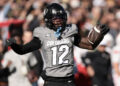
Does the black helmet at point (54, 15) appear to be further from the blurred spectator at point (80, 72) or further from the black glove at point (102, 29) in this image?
the blurred spectator at point (80, 72)

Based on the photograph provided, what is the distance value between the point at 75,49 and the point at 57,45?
506 centimetres

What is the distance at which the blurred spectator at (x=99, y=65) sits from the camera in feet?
39.0

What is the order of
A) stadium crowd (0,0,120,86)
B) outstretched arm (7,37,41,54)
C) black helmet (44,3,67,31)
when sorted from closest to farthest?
outstretched arm (7,37,41,54) → black helmet (44,3,67,31) → stadium crowd (0,0,120,86)

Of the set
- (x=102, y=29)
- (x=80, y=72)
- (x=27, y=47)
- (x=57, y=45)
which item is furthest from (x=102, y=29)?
(x=80, y=72)

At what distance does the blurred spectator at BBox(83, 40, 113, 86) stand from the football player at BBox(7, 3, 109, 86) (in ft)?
14.6

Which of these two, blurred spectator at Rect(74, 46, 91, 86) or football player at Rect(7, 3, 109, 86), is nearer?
football player at Rect(7, 3, 109, 86)

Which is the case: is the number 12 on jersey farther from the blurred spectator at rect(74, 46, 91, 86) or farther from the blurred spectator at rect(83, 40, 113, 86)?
the blurred spectator at rect(74, 46, 91, 86)

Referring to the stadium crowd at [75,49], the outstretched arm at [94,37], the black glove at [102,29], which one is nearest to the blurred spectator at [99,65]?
the stadium crowd at [75,49]

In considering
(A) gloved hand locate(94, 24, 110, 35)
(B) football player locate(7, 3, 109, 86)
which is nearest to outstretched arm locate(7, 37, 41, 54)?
(B) football player locate(7, 3, 109, 86)

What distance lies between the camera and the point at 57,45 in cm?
733

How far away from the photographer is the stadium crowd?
10609 mm

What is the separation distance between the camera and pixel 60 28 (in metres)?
7.41

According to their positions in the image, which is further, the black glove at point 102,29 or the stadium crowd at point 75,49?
the stadium crowd at point 75,49

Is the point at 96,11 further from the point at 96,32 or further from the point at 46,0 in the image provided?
the point at 96,32
